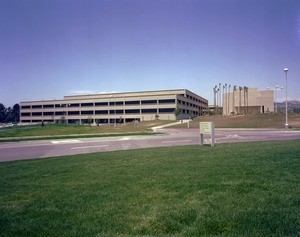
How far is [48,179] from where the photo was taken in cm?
831

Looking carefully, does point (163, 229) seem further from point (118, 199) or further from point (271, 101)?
point (271, 101)

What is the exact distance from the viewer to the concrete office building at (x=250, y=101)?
3691 inches

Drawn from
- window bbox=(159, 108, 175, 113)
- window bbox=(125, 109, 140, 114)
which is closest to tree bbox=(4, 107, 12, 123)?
window bbox=(125, 109, 140, 114)

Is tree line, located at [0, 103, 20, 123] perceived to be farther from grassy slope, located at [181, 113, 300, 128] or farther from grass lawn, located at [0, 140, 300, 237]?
grass lawn, located at [0, 140, 300, 237]

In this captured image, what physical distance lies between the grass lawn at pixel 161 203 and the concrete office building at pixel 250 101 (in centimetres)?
9247

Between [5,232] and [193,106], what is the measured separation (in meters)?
113

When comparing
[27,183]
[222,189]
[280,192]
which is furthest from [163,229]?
[27,183]

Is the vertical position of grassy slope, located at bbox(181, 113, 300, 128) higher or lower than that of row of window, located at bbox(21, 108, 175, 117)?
lower

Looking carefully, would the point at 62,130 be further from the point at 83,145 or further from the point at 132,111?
the point at 132,111

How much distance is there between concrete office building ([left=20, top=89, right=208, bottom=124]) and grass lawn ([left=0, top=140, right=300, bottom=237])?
80687mm

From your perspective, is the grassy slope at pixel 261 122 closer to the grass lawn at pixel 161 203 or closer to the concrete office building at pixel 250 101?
the grass lawn at pixel 161 203

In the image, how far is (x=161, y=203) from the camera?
204 inches

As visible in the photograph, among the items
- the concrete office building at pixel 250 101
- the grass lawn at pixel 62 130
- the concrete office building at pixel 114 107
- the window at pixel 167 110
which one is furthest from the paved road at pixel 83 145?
the concrete office building at pixel 250 101

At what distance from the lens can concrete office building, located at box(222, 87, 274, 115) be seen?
9375cm
